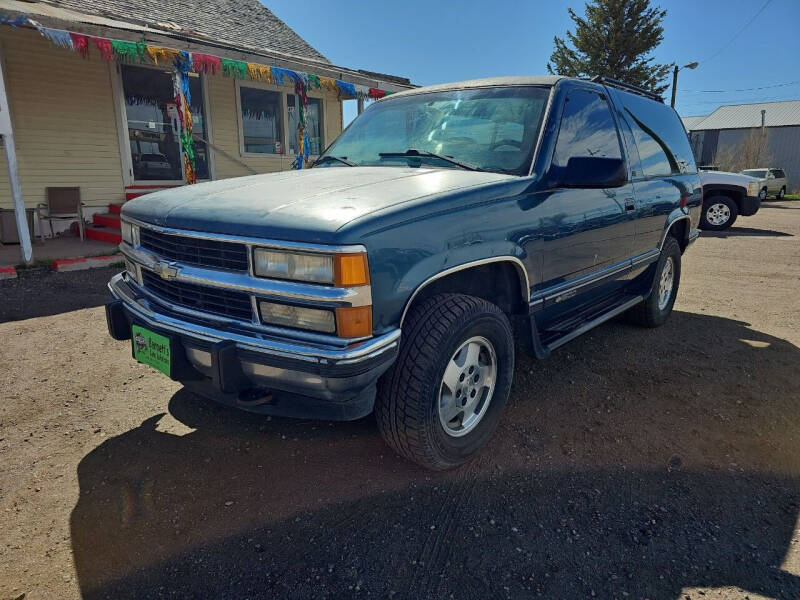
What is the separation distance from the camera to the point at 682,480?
2609mm

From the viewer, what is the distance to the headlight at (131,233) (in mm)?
2871

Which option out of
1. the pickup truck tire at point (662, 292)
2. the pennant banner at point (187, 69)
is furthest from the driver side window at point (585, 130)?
the pennant banner at point (187, 69)

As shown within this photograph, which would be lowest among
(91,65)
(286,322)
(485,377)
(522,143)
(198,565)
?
(198,565)

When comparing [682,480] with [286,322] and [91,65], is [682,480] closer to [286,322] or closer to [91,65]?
[286,322]

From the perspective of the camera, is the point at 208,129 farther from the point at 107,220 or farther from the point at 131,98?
the point at 107,220

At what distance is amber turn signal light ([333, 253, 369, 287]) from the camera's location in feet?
6.56

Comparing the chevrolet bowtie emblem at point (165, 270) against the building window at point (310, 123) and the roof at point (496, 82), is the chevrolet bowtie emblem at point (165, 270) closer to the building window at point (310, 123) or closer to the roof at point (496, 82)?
the roof at point (496, 82)

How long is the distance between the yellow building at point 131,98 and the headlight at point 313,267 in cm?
675

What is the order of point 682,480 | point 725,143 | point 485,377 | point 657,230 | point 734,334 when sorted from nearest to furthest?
1. point 682,480
2. point 485,377
3. point 657,230
4. point 734,334
5. point 725,143

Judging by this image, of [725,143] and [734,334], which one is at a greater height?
[725,143]

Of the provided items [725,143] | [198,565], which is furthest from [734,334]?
[725,143]

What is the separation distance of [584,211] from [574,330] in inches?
31.1

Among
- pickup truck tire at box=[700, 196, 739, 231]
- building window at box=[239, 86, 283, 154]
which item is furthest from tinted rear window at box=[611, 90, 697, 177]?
building window at box=[239, 86, 283, 154]

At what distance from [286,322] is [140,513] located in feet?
3.68
